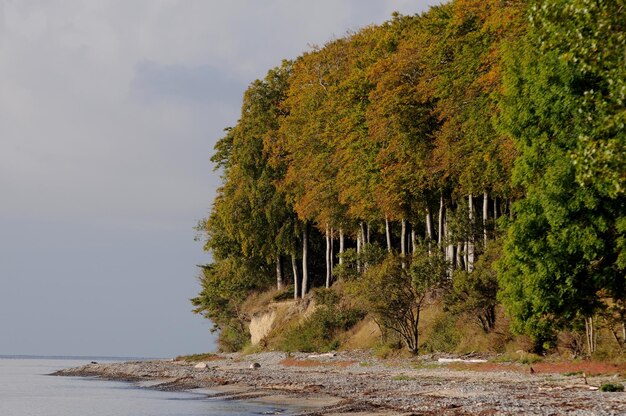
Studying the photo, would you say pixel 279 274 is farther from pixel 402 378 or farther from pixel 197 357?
pixel 402 378

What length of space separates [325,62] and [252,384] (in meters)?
28.0

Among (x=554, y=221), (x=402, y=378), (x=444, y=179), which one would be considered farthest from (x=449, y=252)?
(x=554, y=221)

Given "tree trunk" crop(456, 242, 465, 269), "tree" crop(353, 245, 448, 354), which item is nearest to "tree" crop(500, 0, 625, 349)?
"tree" crop(353, 245, 448, 354)

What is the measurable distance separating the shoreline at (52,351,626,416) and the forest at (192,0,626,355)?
2.17 meters

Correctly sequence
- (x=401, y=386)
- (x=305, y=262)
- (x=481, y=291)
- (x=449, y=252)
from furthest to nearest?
(x=305, y=262), (x=449, y=252), (x=481, y=291), (x=401, y=386)

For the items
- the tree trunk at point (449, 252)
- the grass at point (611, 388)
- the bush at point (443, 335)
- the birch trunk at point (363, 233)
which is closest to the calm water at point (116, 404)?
the grass at point (611, 388)

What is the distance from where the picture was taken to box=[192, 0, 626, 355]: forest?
24.5 m

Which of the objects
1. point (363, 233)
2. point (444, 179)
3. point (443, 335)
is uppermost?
point (444, 179)

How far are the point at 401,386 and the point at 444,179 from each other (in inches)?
655

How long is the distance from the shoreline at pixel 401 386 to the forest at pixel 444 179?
217 centimetres

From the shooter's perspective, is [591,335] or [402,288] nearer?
[591,335]

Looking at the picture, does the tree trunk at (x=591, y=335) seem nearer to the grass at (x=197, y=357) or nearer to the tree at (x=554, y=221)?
the tree at (x=554, y=221)

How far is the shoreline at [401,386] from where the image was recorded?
19.8 meters

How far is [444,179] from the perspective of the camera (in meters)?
42.1
